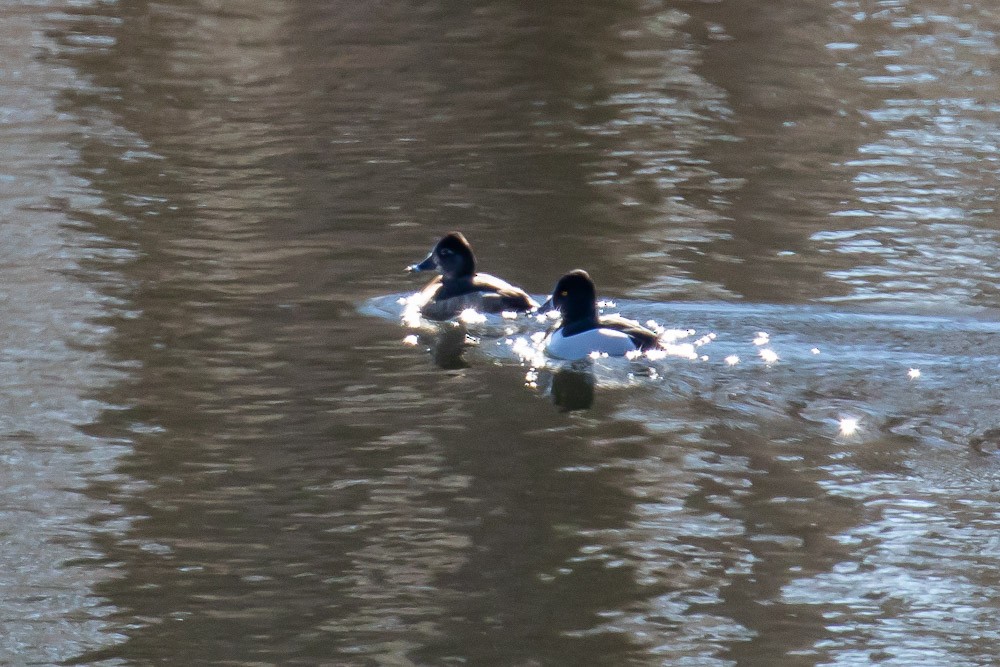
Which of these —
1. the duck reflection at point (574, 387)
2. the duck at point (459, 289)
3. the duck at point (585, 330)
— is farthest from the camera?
the duck at point (459, 289)

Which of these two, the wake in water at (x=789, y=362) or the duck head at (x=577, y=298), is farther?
the duck head at (x=577, y=298)

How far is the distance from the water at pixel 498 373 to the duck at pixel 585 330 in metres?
0.21

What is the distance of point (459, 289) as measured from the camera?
15.3 m

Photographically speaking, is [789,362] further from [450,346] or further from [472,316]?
[472,316]

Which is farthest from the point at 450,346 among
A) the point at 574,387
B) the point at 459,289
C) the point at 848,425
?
the point at 848,425

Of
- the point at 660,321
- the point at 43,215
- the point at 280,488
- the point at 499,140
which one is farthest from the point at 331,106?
the point at 280,488

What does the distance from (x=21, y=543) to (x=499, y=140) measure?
12.4 meters

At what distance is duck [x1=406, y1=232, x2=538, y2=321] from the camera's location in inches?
596

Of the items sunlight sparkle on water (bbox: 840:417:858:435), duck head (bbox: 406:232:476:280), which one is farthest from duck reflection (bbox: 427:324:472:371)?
sunlight sparkle on water (bbox: 840:417:858:435)

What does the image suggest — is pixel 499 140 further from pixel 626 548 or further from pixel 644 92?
pixel 626 548

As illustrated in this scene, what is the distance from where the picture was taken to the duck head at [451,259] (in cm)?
1553

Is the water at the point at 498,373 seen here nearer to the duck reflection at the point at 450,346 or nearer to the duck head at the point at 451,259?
the duck reflection at the point at 450,346

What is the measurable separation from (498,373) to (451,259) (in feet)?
6.71

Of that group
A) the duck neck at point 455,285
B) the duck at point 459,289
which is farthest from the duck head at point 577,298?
the duck neck at point 455,285
